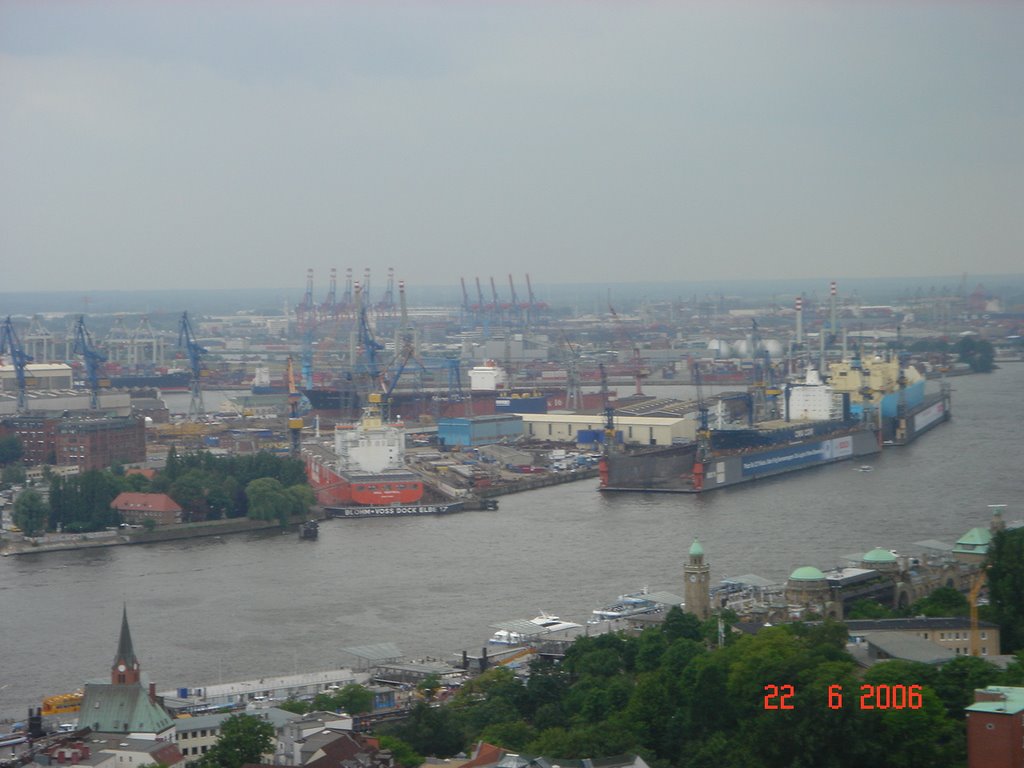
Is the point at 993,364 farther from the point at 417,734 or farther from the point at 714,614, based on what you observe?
the point at 417,734

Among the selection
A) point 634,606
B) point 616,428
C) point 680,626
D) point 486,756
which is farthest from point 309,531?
point 486,756

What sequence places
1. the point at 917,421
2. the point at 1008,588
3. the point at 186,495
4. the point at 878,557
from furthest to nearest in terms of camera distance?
the point at 917,421
the point at 186,495
the point at 878,557
the point at 1008,588

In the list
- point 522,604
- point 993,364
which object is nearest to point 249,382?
point 993,364

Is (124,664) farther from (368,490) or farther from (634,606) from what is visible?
(368,490)

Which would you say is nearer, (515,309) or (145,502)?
(145,502)

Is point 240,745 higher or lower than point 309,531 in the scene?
higher
